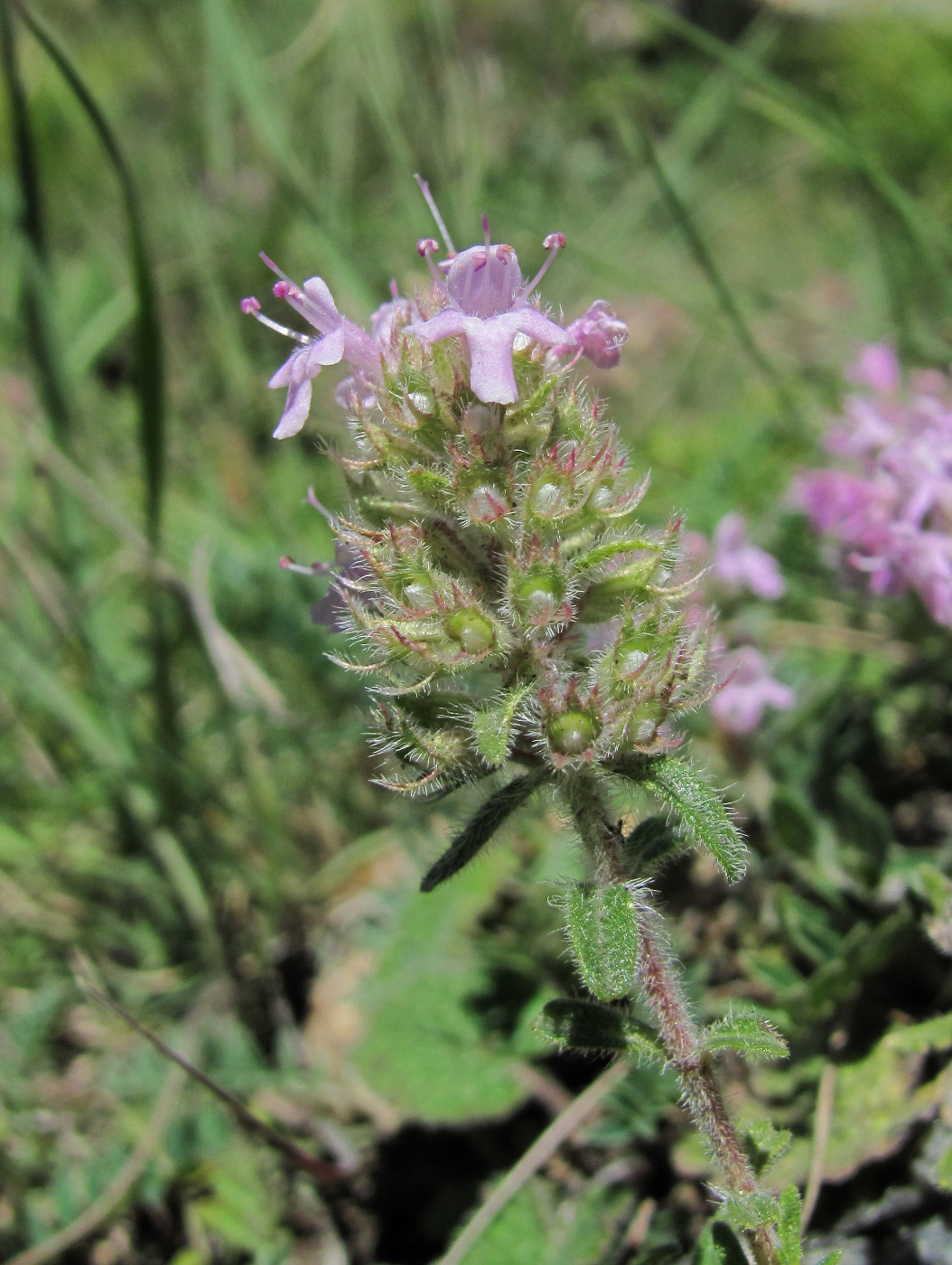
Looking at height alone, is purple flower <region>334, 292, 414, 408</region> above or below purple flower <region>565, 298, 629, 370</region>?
above

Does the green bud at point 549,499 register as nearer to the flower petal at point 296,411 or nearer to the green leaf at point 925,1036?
the flower petal at point 296,411

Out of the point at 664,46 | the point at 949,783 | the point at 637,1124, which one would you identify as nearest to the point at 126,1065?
the point at 637,1124

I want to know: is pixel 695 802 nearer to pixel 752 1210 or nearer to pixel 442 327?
pixel 752 1210

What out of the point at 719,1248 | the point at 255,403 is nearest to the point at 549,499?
the point at 719,1248

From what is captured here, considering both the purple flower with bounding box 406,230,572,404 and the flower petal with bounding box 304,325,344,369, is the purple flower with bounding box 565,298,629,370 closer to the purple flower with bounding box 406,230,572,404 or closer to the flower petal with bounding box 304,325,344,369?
the purple flower with bounding box 406,230,572,404

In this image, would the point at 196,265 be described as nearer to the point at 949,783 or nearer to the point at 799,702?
the point at 799,702

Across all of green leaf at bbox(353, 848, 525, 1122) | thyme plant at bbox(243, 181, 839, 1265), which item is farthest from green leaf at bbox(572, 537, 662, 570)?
green leaf at bbox(353, 848, 525, 1122)
